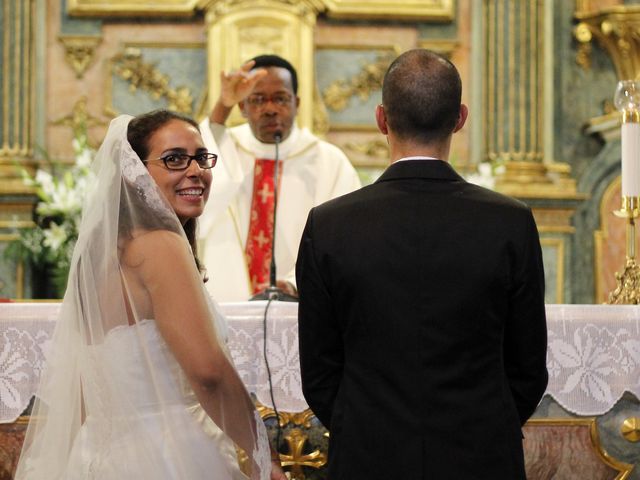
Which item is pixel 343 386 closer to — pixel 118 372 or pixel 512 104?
pixel 118 372

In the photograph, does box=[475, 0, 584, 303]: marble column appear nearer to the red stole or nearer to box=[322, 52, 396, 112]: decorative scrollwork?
box=[322, 52, 396, 112]: decorative scrollwork

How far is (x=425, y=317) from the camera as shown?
2404mm

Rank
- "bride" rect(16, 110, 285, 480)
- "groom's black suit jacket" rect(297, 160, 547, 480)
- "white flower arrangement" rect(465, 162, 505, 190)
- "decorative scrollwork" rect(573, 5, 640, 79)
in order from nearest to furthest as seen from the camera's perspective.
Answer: "groom's black suit jacket" rect(297, 160, 547, 480) < "bride" rect(16, 110, 285, 480) < "white flower arrangement" rect(465, 162, 505, 190) < "decorative scrollwork" rect(573, 5, 640, 79)

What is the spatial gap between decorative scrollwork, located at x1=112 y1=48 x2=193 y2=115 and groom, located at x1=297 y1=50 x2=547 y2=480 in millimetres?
5037

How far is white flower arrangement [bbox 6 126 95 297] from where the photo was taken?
6.37m

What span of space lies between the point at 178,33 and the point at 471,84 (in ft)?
6.40

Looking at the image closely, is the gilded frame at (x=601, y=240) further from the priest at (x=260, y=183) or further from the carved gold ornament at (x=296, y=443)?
the carved gold ornament at (x=296, y=443)

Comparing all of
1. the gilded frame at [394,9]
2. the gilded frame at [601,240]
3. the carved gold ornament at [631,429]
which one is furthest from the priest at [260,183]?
the gilded frame at [601,240]

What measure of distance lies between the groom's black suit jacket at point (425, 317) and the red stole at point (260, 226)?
109 inches

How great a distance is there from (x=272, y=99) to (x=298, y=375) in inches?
70.7

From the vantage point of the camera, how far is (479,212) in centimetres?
246

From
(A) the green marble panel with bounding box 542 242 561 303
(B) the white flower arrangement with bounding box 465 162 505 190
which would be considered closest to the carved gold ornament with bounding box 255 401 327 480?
(B) the white flower arrangement with bounding box 465 162 505 190

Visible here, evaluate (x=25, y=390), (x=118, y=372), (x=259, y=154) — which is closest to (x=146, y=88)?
(x=259, y=154)

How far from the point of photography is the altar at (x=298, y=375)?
365cm
